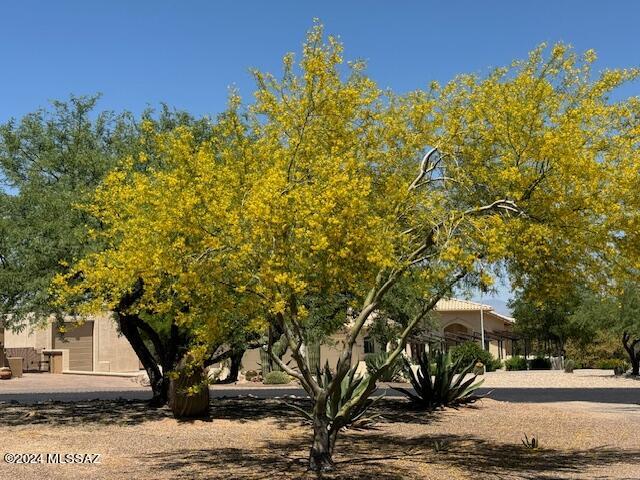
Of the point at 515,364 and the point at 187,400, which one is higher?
the point at 187,400

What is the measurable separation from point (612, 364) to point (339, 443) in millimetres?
41539

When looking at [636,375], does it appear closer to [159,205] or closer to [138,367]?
[138,367]

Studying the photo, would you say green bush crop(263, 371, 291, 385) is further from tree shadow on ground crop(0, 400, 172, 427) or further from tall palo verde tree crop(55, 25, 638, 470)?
tall palo verde tree crop(55, 25, 638, 470)

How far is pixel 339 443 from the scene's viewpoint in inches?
556

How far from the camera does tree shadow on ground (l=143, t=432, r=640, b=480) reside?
35.7ft

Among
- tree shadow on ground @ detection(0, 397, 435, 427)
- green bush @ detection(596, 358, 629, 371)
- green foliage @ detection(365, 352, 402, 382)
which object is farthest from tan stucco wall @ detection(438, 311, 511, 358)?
tree shadow on ground @ detection(0, 397, 435, 427)

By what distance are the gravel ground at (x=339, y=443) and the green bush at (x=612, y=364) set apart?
87.0ft

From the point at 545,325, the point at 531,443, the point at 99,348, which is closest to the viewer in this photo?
the point at 531,443

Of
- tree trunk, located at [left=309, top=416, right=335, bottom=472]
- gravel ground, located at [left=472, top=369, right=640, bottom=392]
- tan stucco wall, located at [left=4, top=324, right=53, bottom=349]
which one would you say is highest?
tan stucco wall, located at [left=4, top=324, right=53, bottom=349]

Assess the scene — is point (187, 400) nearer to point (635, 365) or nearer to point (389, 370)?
point (389, 370)

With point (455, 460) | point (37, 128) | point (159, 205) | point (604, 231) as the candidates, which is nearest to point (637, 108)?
point (604, 231)

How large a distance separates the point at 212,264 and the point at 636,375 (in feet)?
123

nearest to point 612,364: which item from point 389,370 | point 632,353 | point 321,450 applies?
point 632,353

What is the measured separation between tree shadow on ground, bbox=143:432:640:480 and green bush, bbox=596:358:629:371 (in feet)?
114
